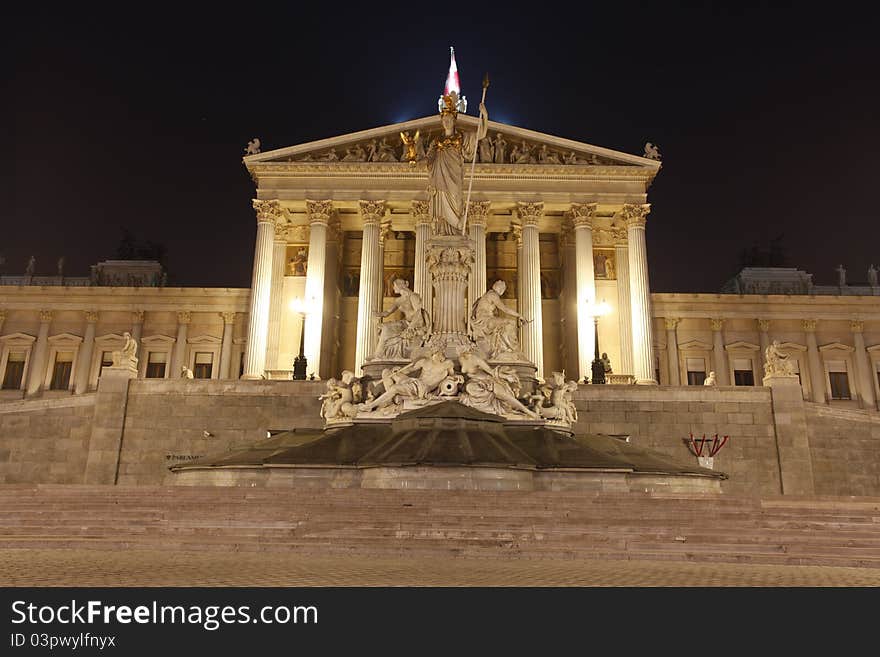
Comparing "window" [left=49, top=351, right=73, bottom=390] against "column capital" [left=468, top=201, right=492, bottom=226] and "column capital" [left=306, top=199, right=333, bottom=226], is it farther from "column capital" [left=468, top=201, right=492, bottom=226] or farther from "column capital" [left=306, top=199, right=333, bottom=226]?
"column capital" [left=468, top=201, right=492, bottom=226]

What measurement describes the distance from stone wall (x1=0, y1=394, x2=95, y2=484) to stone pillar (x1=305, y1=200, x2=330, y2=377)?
51.1ft

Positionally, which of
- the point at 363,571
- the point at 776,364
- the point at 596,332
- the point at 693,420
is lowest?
the point at 363,571

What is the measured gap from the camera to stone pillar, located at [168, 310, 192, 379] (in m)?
54.8

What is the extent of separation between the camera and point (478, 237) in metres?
45.2

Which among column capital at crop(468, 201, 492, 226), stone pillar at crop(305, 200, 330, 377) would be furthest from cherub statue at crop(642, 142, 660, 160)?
stone pillar at crop(305, 200, 330, 377)

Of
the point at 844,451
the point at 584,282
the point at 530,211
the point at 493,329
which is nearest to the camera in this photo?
the point at 493,329


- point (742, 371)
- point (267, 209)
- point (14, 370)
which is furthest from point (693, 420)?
point (14, 370)

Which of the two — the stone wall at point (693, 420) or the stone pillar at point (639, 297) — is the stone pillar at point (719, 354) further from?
the stone wall at point (693, 420)

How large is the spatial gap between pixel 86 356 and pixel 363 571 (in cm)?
5215

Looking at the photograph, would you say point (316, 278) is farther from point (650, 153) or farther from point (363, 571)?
point (363, 571)

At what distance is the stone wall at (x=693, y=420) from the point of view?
87.0 feet

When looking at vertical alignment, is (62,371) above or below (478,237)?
below

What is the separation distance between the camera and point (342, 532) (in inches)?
437
